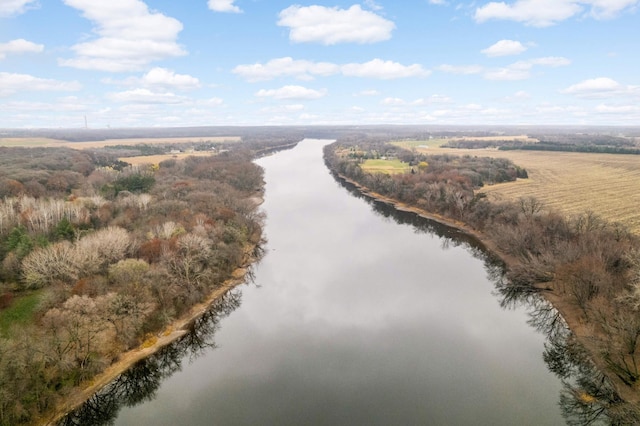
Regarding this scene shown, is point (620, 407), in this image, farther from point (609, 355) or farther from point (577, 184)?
point (577, 184)

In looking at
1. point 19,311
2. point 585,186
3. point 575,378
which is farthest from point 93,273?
point 585,186

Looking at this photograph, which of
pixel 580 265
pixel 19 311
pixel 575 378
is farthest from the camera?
pixel 580 265

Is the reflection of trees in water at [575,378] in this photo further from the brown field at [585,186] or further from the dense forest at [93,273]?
the dense forest at [93,273]

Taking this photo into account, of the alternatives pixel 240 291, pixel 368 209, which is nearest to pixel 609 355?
pixel 240 291

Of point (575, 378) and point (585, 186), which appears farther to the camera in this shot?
point (585, 186)

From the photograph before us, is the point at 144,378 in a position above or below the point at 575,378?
below

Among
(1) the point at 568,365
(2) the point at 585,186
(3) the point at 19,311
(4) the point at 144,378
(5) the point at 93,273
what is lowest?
(4) the point at 144,378

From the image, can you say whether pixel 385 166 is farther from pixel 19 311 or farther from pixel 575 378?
pixel 19 311
